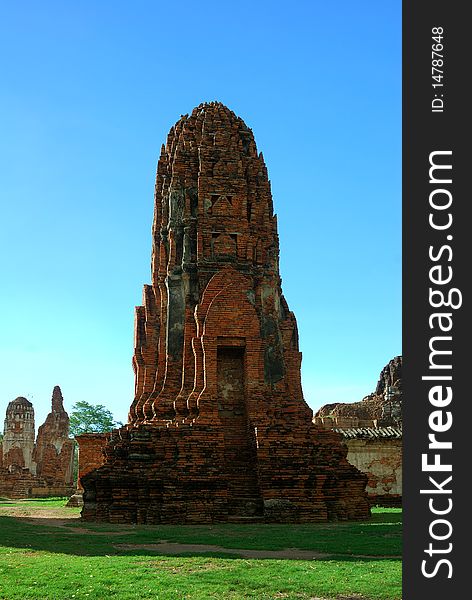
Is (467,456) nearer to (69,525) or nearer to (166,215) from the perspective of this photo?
(69,525)

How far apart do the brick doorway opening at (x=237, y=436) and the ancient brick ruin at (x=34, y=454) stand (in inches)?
930

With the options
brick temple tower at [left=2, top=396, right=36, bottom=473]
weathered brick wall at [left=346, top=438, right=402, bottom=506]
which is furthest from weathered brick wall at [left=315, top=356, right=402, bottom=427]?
brick temple tower at [left=2, top=396, right=36, bottom=473]

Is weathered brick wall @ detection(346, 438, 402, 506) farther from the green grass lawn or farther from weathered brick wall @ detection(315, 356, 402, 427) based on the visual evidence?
the green grass lawn

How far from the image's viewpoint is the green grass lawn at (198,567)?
7824 millimetres

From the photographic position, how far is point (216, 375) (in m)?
18.2

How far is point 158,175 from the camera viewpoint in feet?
75.5

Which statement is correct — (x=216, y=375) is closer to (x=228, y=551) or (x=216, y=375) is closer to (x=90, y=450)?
(x=228, y=551)

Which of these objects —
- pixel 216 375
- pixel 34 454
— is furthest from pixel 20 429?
pixel 216 375

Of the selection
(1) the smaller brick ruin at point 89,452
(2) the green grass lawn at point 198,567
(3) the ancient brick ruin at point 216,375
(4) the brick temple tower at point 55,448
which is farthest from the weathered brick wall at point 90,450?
(4) the brick temple tower at point 55,448

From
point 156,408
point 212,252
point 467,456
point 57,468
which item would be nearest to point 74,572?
point 467,456

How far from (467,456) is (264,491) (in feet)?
35.0

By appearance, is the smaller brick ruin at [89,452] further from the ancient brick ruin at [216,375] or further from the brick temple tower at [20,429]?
the brick temple tower at [20,429]

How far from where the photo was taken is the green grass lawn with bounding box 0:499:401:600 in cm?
782

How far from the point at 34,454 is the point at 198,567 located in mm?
44167
